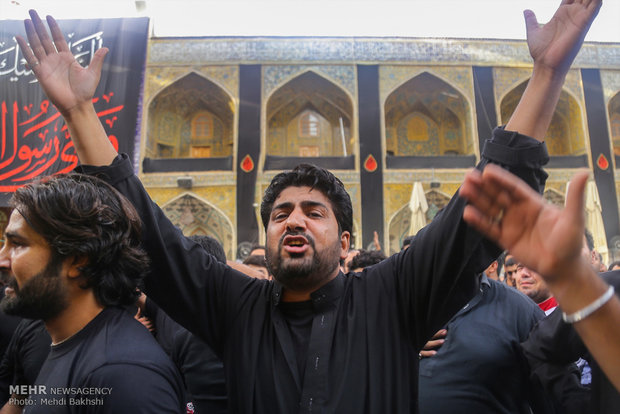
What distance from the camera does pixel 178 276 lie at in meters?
1.28

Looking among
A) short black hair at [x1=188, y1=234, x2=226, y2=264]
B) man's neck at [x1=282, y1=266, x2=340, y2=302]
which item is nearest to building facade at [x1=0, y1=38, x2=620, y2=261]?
short black hair at [x1=188, y1=234, x2=226, y2=264]

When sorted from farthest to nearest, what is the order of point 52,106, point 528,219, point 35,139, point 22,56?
point 22,56, point 52,106, point 35,139, point 528,219

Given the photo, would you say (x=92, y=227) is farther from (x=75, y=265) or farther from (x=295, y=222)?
(x=295, y=222)

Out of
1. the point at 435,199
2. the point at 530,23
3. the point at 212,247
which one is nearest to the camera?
the point at 530,23

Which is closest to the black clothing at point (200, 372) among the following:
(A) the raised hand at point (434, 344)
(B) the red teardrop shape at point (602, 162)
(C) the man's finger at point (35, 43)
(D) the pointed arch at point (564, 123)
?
(A) the raised hand at point (434, 344)

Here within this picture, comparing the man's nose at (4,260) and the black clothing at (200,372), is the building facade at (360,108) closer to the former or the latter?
the black clothing at (200,372)

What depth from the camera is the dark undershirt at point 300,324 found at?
1.18 meters

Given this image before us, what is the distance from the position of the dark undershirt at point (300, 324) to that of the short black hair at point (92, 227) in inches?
17.4

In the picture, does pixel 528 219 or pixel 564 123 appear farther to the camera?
pixel 564 123

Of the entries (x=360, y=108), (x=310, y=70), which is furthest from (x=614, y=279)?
(x=310, y=70)

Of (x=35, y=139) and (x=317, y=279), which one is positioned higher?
(x=35, y=139)

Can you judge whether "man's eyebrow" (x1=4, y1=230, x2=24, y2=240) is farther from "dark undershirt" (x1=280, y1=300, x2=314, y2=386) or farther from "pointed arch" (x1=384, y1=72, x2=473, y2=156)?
"pointed arch" (x1=384, y1=72, x2=473, y2=156)

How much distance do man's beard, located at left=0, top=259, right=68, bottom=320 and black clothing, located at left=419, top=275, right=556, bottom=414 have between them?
4.49ft

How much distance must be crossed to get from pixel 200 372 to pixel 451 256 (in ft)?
3.96
